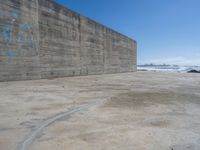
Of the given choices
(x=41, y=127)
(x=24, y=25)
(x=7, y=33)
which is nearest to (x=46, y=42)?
(x=24, y=25)

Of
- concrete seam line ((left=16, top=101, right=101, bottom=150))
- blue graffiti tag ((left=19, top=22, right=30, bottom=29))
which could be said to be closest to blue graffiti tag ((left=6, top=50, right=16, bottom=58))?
blue graffiti tag ((left=19, top=22, right=30, bottom=29))

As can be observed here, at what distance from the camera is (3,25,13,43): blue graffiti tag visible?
7522 millimetres

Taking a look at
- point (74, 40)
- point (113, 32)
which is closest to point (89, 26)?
point (74, 40)

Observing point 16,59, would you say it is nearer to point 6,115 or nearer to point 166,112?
point 6,115

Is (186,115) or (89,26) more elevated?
(89,26)

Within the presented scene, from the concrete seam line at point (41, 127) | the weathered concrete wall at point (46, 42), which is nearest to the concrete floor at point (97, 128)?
the concrete seam line at point (41, 127)

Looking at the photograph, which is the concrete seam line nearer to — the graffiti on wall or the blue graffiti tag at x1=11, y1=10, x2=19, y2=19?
the graffiti on wall

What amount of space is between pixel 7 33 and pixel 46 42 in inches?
94.5

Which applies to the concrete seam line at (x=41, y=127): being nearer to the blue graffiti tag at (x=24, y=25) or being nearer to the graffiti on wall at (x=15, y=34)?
the graffiti on wall at (x=15, y=34)

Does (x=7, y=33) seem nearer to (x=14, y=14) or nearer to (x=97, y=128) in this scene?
(x=14, y=14)

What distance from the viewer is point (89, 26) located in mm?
14531

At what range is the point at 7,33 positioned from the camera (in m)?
7.62

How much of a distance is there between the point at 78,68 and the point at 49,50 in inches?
127

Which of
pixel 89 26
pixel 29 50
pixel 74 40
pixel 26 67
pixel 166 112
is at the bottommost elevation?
pixel 166 112
